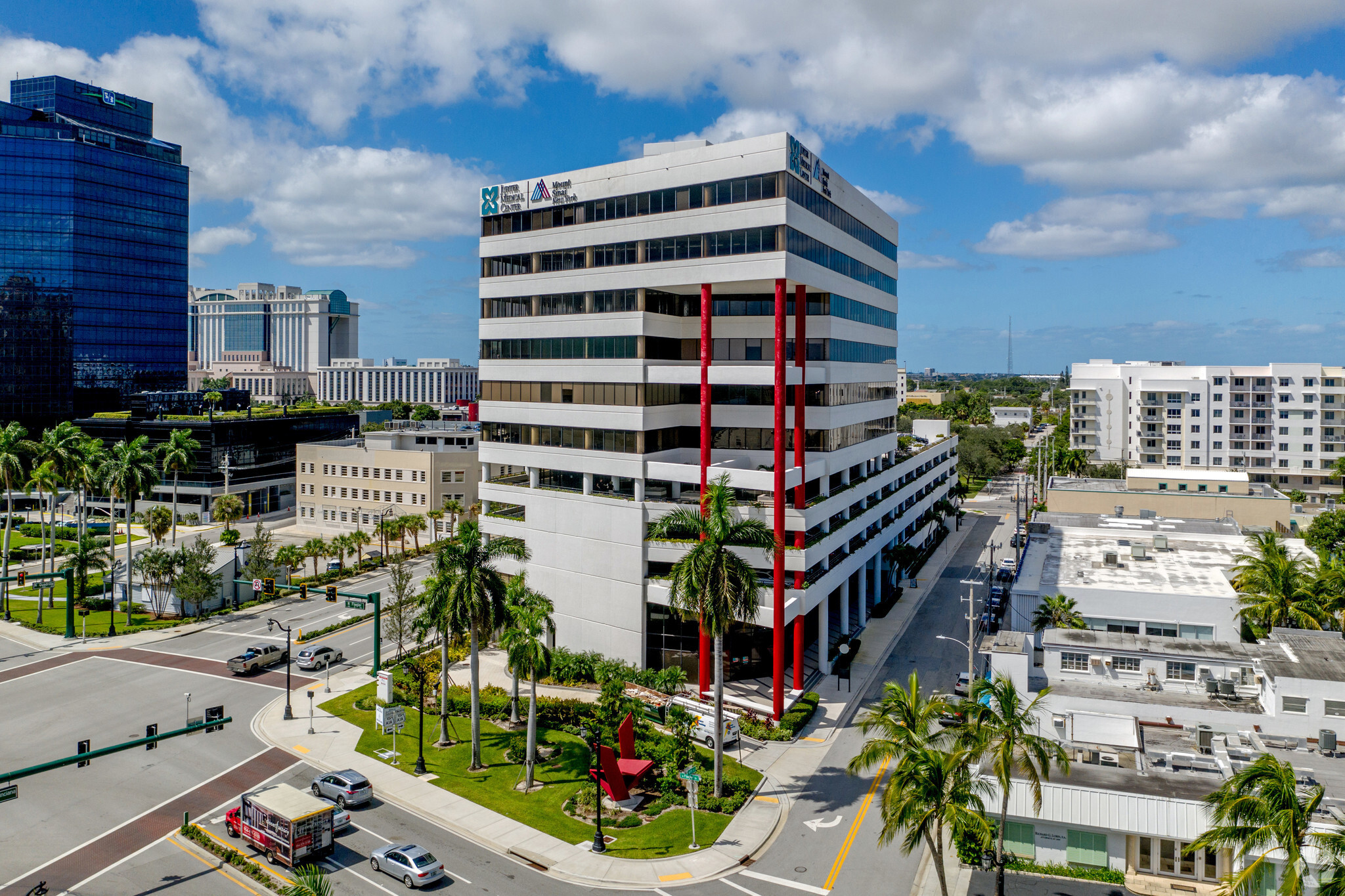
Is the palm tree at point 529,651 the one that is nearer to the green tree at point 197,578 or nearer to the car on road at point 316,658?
the car on road at point 316,658

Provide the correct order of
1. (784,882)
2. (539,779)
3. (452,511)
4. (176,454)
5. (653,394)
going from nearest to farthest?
(784,882) → (539,779) → (653,394) → (176,454) → (452,511)

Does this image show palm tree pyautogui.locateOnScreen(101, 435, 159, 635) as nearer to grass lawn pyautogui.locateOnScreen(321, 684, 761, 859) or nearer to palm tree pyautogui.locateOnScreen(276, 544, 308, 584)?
palm tree pyautogui.locateOnScreen(276, 544, 308, 584)

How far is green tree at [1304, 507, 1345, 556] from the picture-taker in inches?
3125

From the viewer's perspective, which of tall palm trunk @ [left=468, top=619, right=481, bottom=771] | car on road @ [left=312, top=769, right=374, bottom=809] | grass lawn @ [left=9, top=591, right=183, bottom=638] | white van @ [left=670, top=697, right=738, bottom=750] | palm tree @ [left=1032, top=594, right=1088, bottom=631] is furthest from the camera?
grass lawn @ [left=9, top=591, right=183, bottom=638]

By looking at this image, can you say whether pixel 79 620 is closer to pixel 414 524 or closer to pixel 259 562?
pixel 259 562

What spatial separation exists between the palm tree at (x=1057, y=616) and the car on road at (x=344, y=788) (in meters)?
43.0

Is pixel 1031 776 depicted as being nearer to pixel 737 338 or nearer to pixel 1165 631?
pixel 1165 631

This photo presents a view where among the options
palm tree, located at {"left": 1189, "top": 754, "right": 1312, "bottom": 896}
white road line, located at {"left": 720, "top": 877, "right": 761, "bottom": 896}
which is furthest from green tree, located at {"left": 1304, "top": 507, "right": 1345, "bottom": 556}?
white road line, located at {"left": 720, "top": 877, "right": 761, "bottom": 896}

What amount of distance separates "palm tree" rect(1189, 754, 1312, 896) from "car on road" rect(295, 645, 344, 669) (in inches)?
2184

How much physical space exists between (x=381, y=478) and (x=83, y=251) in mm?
91538

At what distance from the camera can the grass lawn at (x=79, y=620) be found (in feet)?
240

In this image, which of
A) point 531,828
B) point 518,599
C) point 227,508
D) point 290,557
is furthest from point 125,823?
point 227,508

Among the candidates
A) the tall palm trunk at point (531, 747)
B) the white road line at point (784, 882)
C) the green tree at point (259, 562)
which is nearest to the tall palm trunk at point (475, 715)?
the tall palm trunk at point (531, 747)

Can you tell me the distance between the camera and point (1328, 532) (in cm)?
8188
